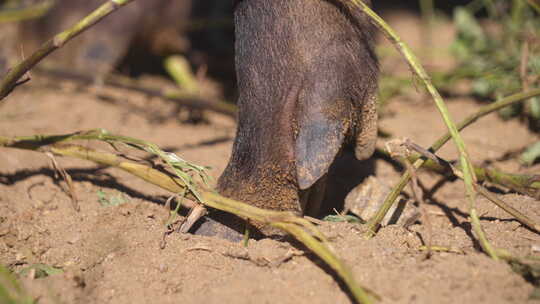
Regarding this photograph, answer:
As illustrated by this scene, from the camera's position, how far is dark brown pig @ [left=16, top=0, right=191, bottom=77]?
316cm

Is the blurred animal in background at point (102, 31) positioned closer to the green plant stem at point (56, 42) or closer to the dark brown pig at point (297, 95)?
the green plant stem at point (56, 42)

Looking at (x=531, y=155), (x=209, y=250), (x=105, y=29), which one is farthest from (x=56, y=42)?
(x=105, y=29)

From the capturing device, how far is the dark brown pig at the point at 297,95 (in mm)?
1395

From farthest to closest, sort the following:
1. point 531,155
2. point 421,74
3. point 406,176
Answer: point 531,155 < point 406,176 < point 421,74

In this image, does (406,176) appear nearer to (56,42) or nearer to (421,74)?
(421,74)

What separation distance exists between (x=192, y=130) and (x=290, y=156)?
127 centimetres

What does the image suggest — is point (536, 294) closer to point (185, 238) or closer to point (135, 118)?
point (185, 238)

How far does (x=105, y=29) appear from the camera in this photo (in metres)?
3.21

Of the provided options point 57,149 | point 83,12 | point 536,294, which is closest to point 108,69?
point 83,12

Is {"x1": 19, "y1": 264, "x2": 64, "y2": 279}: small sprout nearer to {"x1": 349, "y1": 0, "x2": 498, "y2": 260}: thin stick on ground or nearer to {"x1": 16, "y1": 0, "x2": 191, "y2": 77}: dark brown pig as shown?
{"x1": 349, "y1": 0, "x2": 498, "y2": 260}: thin stick on ground

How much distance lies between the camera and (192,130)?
103 inches

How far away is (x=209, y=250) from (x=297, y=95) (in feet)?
1.49

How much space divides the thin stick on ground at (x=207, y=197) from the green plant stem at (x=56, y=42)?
0.20m

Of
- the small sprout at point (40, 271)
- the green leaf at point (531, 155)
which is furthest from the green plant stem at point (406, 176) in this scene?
the small sprout at point (40, 271)
